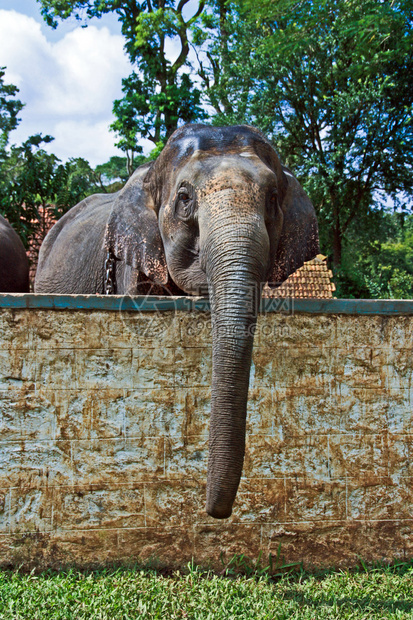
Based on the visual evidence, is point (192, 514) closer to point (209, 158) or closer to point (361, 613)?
point (361, 613)

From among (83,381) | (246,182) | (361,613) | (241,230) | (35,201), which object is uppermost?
(35,201)

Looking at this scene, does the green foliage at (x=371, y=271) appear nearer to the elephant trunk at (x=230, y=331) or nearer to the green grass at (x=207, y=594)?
the green grass at (x=207, y=594)

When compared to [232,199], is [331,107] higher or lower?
higher

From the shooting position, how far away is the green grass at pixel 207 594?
10.4 feet

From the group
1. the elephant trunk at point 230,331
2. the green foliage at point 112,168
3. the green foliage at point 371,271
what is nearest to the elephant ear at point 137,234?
the elephant trunk at point 230,331

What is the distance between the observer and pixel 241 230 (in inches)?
131

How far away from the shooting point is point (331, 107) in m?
17.5

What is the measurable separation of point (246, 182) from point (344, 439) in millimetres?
1744

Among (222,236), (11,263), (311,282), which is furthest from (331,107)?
(222,236)

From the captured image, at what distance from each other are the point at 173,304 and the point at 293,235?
1.20 meters

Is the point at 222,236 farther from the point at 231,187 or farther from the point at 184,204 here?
the point at 184,204

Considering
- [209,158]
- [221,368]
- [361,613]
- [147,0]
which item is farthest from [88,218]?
[147,0]

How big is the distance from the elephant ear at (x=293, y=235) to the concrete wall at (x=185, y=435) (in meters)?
0.58

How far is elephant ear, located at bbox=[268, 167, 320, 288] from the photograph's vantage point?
14.7 feet
